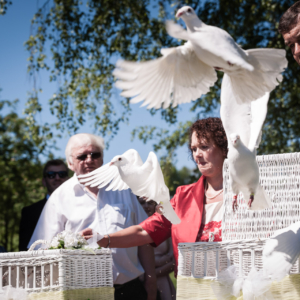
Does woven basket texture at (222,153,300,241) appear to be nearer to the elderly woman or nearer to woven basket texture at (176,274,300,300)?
the elderly woman

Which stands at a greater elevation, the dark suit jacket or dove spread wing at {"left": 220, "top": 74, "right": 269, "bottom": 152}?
dove spread wing at {"left": 220, "top": 74, "right": 269, "bottom": 152}

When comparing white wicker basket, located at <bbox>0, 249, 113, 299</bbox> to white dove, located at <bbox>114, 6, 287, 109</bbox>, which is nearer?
white dove, located at <bbox>114, 6, 287, 109</bbox>

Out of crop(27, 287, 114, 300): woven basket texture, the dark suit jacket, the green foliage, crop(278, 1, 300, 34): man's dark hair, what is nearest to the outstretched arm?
crop(27, 287, 114, 300): woven basket texture

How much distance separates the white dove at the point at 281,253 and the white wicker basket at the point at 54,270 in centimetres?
92

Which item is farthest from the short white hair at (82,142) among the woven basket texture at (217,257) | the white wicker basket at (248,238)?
the woven basket texture at (217,257)

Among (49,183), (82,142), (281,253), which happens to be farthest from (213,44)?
(49,183)

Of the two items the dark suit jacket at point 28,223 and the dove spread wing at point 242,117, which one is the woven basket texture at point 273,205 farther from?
the dark suit jacket at point 28,223

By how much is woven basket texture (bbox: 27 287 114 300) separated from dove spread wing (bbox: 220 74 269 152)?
1.12m

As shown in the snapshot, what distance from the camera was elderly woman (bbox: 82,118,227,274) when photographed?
8.16ft

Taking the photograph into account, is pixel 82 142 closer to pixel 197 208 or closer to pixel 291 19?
pixel 197 208

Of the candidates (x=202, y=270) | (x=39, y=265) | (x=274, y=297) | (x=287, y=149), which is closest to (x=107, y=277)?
(x=39, y=265)

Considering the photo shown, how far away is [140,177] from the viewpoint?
261cm

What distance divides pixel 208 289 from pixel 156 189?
68 cm

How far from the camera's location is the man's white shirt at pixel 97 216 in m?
2.96
